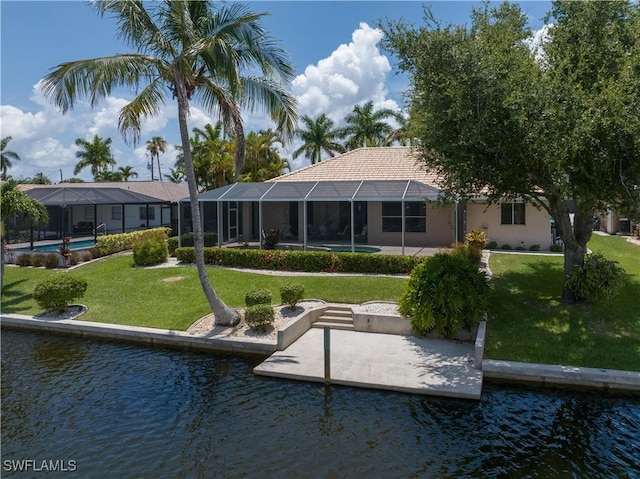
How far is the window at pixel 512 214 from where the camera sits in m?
20.4

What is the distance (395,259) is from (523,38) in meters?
7.95

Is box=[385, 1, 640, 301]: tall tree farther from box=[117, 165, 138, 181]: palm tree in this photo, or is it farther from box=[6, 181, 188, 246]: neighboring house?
→ box=[117, 165, 138, 181]: palm tree

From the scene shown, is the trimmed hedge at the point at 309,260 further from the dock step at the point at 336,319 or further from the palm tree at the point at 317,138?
the palm tree at the point at 317,138

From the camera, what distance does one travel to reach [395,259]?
53.7 ft

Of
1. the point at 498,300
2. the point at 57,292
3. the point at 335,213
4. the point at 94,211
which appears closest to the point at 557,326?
the point at 498,300

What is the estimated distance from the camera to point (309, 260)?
56.9 ft

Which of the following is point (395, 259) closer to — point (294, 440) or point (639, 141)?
point (639, 141)

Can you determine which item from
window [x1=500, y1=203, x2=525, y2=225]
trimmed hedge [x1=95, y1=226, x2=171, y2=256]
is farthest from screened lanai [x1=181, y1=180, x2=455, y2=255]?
trimmed hedge [x1=95, y1=226, x2=171, y2=256]

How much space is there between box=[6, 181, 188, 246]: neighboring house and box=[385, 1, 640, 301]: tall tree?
18.0 metres

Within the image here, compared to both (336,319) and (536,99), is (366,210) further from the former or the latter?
(536,99)

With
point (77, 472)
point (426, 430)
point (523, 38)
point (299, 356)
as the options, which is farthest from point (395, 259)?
point (77, 472)

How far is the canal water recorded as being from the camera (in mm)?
6609

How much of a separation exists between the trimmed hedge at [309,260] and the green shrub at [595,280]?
5.03 meters

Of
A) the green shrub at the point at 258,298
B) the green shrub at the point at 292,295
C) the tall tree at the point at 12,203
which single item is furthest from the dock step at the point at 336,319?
the tall tree at the point at 12,203
